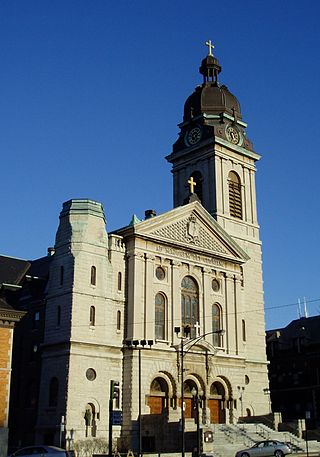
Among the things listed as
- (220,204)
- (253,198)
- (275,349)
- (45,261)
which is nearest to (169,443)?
(45,261)

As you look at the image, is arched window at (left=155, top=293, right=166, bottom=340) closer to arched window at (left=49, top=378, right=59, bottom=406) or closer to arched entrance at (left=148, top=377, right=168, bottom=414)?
arched entrance at (left=148, top=377, right=168, bottom=414)

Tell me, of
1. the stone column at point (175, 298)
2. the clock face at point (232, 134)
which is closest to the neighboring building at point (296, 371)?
the clock face at point (232, 134)

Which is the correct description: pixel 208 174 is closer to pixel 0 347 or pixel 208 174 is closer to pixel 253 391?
pixel 253 391

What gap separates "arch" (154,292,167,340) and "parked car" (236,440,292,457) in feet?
44.7

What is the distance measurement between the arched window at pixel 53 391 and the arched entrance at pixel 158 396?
7.80m

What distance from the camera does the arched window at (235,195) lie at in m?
71.2

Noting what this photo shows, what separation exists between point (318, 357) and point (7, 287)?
131 ft

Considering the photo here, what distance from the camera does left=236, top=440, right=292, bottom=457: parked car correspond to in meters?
43.5

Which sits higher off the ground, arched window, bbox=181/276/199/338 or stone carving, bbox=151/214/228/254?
stone carving, bbox=151/214/228/254

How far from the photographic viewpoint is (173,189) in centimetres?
7525

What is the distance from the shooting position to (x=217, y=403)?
59.2 metres

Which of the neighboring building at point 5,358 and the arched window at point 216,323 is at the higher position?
the arched window at point 216,323

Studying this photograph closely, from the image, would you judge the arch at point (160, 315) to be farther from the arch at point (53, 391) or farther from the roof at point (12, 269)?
the roof at point (12, 269)

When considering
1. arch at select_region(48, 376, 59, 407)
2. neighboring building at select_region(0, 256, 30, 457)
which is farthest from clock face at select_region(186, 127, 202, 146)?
arch at select_region(48, 376, 59, 407)
